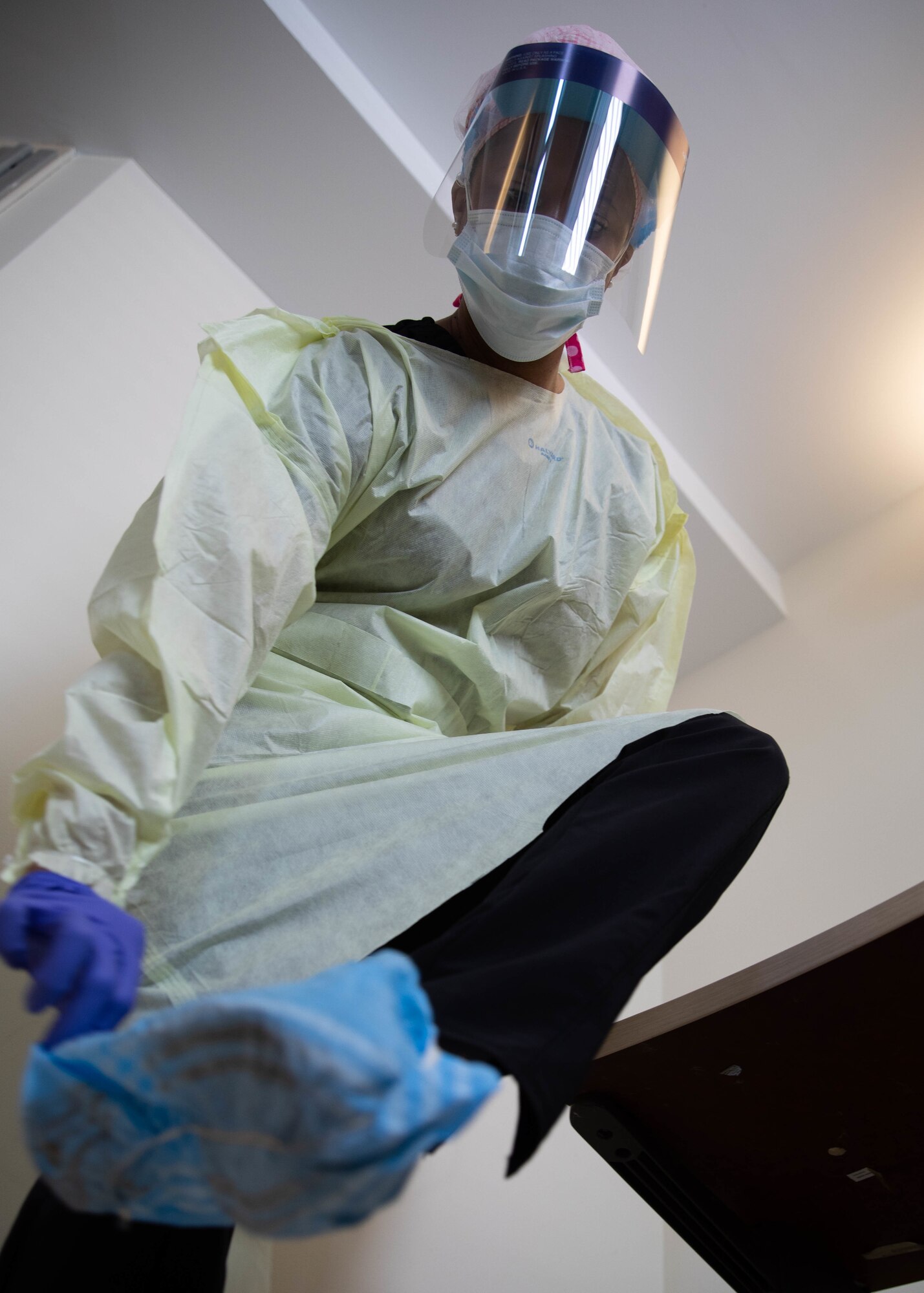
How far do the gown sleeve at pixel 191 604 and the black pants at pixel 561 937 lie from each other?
17 centimetres

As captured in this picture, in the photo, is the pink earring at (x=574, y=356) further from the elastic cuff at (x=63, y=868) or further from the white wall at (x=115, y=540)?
the elastic cuff at (x=63, y=868)

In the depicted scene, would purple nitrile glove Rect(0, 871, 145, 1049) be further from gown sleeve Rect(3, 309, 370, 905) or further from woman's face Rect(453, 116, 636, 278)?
woman's face Rect(453, 116, 636, 278)

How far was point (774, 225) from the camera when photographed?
1481 millimetres

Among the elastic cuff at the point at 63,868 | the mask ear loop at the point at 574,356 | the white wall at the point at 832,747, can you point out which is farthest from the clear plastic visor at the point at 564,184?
the white wall at the point at 832,747

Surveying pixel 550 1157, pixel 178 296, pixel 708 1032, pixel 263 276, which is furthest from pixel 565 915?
pixel 263 276

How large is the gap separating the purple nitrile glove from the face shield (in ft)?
2.01

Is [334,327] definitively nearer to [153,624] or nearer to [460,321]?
[460,321]

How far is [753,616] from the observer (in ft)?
5.87

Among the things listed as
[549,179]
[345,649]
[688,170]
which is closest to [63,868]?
[345,649]

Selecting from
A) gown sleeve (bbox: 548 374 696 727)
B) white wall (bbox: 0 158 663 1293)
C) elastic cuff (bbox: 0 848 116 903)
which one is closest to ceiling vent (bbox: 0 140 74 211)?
white wall (bbox: 0 158 663 1293)

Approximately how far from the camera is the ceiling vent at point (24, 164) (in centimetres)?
125

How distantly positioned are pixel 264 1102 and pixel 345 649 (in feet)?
1.66

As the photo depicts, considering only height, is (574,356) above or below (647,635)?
above

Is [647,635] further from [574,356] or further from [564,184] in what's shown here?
[564,184]
